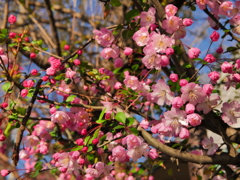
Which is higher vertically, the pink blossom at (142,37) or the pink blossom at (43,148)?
the pink blossom at (142,37)

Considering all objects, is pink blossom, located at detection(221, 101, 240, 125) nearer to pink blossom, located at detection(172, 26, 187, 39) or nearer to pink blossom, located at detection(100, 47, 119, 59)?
pink blossom, located at detection(172, 26, 187, 39)

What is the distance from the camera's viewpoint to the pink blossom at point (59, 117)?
1.57m

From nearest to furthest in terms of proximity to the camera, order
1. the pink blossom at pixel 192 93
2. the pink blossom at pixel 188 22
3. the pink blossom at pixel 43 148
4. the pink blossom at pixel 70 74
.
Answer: the pink blossom at pixel 192 93 < the pink blossom at pixel 188 22 < the pink blossom at pixel 70 74 < the pink blossom at pixel 43 148

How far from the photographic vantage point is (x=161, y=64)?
4.65ft

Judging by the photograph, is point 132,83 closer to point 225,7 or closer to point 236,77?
point 236,77

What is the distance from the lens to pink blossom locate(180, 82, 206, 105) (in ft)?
4.09

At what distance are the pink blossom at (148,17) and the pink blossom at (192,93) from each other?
1.36ft

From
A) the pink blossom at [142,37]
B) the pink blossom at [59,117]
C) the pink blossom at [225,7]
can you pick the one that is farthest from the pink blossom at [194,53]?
the pink blossom at [59,117]

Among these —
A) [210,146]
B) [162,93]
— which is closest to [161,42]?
[162,93]

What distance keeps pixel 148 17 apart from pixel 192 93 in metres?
0.46

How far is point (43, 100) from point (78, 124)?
0.89 feet

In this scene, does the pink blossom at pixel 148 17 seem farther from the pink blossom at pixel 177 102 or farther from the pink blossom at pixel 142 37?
the pink blossom at pixel 177 102

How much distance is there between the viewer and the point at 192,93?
128 cm

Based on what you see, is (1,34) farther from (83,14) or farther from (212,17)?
(83,14)
